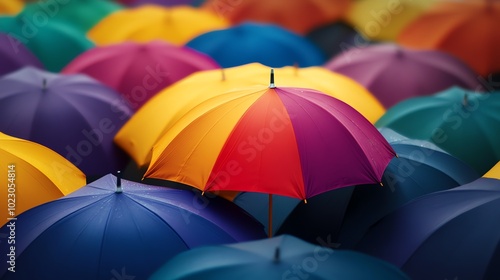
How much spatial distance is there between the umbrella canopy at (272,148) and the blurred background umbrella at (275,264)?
78 cm

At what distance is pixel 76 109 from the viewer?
6.23 metres

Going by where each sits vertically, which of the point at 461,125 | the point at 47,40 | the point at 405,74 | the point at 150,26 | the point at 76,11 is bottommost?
the point at 461,125

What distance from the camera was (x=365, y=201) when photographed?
5.33 meters

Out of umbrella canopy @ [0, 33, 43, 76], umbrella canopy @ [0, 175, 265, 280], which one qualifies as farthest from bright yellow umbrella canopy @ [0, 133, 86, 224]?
umbrella canopy @ [0, 33, 43, 76]

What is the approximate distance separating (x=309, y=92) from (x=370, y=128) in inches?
17.0

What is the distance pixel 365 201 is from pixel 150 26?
4.54 meters

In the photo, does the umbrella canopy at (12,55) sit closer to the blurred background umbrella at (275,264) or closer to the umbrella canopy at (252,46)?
the umbrella canopy at (252,46)

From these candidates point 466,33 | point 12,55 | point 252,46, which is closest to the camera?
point 12,55

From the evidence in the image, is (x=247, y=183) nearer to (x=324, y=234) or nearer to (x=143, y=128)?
(x=324, y=234)

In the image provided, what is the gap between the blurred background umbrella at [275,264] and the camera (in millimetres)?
3789

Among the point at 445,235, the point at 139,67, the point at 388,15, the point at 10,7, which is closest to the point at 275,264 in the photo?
the point at 445,235

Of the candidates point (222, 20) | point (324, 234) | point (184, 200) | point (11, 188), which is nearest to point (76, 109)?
point (11, 188)

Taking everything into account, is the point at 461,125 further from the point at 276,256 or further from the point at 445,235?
the point at 276,256

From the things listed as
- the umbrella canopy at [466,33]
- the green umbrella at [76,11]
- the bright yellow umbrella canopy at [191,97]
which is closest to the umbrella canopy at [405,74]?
the umbrella canopy at [466,33]
